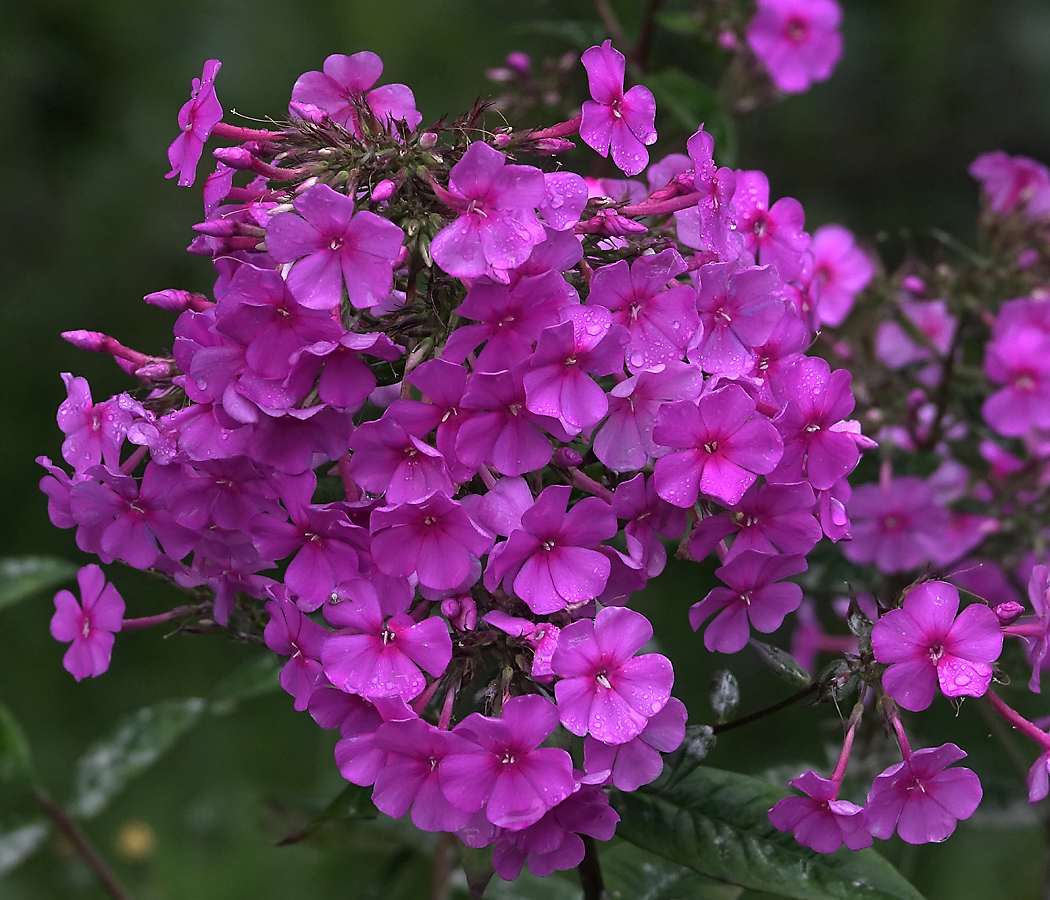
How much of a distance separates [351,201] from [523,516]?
35cm

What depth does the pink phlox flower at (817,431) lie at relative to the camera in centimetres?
122

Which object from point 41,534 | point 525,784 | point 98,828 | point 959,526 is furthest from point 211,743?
point 525,784

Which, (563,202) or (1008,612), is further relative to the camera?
(1008,612)

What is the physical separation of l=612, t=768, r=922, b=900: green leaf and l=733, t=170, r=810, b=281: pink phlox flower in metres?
0.64

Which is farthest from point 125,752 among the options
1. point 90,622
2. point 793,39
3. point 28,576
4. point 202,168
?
point 202,168

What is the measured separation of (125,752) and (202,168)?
2337 mm

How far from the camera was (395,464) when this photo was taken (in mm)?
1145

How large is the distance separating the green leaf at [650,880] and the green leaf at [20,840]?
1188 millimetres

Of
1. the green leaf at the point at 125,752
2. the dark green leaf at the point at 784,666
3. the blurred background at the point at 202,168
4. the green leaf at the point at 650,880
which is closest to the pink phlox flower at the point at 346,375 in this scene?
the dark green leaf at the point at 784,666

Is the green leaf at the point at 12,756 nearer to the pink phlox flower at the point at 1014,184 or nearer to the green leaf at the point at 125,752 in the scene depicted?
the green leaf at the point at 125,752

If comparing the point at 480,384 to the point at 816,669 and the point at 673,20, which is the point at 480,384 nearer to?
the point at 673,20

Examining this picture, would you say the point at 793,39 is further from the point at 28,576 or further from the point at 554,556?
the point at 28,576

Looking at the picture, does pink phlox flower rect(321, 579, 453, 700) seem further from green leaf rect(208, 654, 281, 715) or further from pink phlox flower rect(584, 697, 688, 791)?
green leaf rect(208, 654, 281, 715)

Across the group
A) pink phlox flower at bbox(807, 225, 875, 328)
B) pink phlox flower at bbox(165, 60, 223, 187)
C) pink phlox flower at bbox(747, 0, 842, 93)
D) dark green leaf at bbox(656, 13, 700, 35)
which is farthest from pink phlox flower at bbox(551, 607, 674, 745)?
pink phlox flower at bbox(747, 0, 842, 93)
